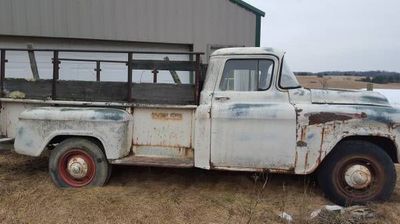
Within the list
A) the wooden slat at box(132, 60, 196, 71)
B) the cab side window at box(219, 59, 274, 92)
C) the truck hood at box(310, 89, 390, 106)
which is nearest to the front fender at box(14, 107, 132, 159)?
the wooden slat at box(132, 60, 196, 71)

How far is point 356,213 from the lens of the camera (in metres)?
5.16

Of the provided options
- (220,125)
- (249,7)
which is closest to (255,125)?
(220,125)

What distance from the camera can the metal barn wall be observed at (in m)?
10.4

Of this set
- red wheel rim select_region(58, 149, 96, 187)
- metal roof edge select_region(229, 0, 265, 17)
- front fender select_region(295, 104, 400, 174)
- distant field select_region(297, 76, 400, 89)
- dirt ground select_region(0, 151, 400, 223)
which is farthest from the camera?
metal roof edge select_region(229, 0, 265, 17)

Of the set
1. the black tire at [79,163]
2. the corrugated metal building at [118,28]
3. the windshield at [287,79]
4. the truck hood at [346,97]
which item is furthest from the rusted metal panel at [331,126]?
the corrugated metal building at [118,28]

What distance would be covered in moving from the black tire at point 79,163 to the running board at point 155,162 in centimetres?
26

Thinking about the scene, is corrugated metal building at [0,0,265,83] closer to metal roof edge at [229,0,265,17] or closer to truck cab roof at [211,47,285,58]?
metal roof edge at [229,0,265,17]

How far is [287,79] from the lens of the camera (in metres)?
5.91

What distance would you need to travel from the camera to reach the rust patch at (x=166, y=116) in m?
6.01

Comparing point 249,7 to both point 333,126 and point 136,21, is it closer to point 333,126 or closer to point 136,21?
point 136,21

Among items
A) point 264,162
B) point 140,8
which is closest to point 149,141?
point 264,162

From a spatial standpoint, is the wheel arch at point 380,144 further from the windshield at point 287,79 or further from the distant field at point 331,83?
the distant field at point 331,83

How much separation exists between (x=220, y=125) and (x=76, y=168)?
2.03m

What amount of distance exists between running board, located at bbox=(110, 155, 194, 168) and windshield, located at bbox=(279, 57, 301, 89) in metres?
1.56
